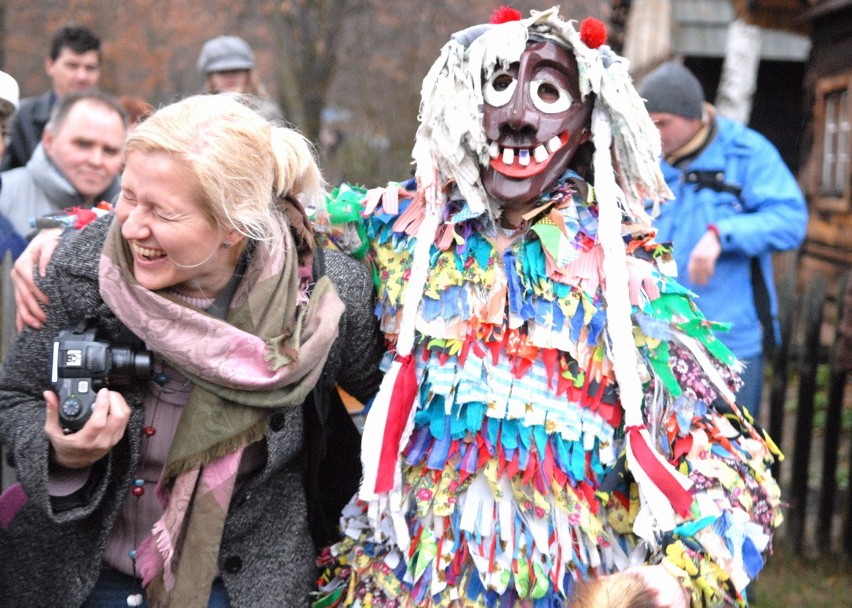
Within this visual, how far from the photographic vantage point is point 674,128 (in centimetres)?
408

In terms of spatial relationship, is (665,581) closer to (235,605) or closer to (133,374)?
(235,605)

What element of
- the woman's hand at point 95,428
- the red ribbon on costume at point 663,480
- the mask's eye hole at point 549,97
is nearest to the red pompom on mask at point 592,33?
the mask's eye hole at point 549,97

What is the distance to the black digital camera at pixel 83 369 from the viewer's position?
1887 millimetres

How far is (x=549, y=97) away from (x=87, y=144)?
1.98 metres

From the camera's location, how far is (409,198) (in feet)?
7.89

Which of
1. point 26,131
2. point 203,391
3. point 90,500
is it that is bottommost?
point 90,500

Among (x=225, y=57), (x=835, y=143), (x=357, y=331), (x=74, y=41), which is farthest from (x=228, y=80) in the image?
(x=835, y=143)

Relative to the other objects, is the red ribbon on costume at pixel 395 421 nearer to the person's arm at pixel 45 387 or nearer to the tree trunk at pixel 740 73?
the person's arm at pixel 45 387

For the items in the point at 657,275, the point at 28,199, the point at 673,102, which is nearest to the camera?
the point at 657,275

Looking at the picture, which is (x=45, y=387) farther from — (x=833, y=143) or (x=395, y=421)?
(x=833, y=143)

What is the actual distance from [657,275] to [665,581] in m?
0.66

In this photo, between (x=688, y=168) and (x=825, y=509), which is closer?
(x=688, y=168)

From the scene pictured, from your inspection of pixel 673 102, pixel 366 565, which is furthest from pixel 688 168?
pixel 366 565

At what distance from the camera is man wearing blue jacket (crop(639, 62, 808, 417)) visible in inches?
157
